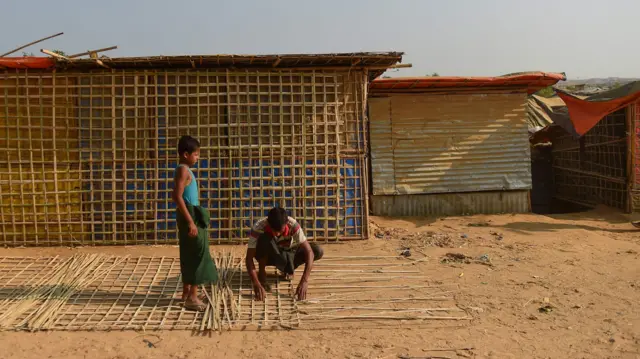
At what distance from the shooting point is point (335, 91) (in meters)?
6.58

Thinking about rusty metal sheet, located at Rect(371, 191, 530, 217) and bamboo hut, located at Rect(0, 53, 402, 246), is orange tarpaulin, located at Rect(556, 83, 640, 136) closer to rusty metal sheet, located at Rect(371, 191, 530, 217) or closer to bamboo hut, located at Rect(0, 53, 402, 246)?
rusty metal sheet, located at Rect(371, 191, 530, 217)

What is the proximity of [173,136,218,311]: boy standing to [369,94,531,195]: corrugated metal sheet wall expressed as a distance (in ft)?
15.8

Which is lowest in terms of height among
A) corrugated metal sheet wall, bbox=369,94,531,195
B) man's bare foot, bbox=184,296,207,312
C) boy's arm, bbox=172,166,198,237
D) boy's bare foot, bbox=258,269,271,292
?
man's bare foot, bbox=184,296,207,312

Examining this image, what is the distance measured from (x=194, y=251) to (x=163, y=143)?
2761 mm

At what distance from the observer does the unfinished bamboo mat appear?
383 cm

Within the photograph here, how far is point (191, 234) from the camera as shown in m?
3.97

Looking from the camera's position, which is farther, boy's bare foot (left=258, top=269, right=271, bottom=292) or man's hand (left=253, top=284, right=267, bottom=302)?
boy's bare foot (left=258, top=269, right=271, bottom=292)

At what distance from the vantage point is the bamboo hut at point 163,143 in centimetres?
635

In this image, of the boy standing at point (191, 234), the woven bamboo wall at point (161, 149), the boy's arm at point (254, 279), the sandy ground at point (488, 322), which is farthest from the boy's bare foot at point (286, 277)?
the woven bamboo wall at point (161, 149)

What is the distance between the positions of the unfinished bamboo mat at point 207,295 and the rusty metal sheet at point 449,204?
3.01 meters

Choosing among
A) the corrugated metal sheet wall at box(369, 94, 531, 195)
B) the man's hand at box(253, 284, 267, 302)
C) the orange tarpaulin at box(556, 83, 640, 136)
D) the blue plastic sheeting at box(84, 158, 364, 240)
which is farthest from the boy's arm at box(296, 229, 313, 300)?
the orange tarpaulin at box(556, 83, 640, 136)

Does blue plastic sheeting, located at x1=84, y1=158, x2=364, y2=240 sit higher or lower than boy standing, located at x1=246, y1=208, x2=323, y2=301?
higher

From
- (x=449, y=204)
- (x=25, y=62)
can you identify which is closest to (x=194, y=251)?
(x=25, y=62)

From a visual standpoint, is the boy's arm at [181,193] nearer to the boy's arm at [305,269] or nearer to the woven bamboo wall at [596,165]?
the boy's arm at [305,269]
